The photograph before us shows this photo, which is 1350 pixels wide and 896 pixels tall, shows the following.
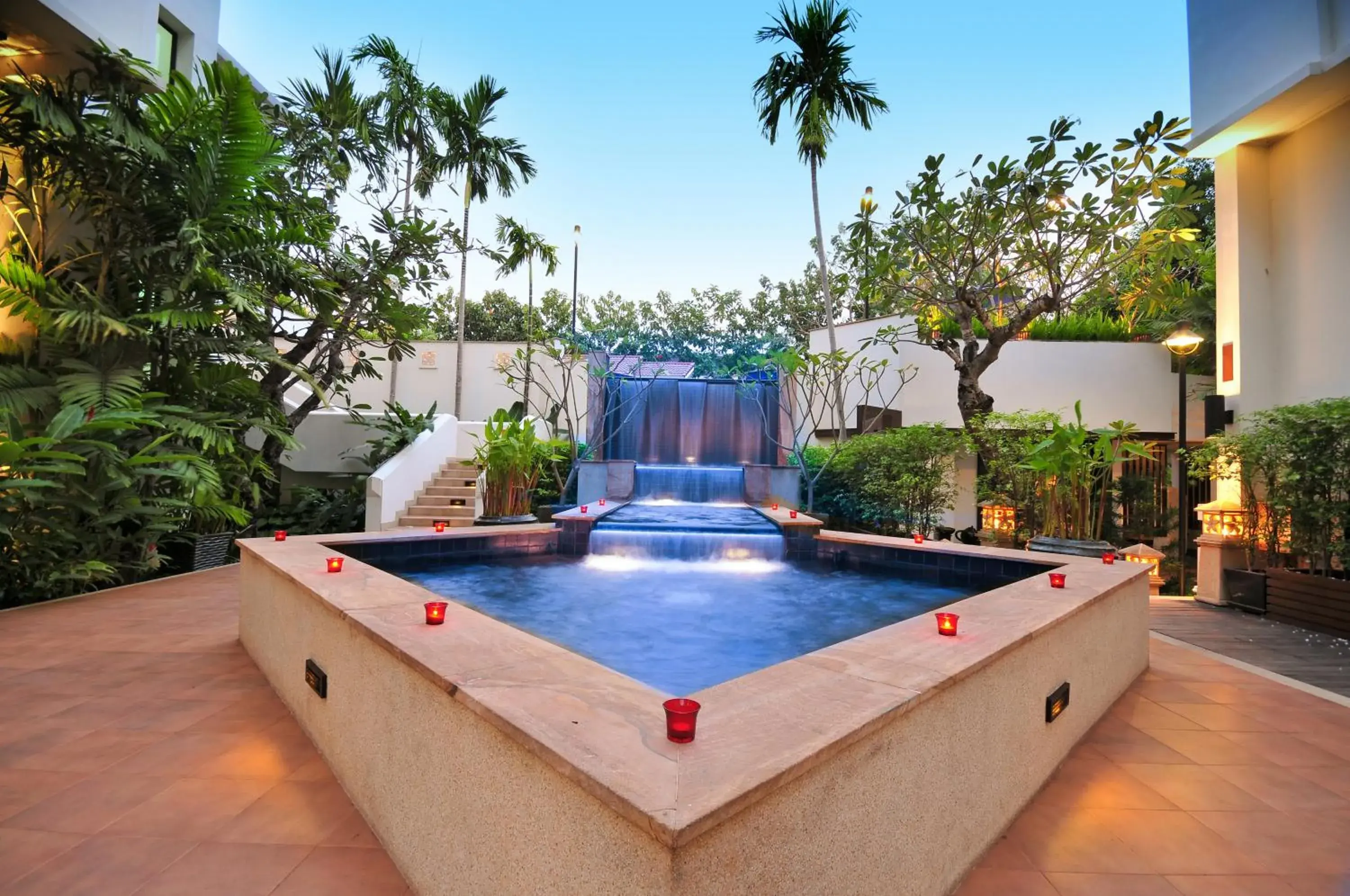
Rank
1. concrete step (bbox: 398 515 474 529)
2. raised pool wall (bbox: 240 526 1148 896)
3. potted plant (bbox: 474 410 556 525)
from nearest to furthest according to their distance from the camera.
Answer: raised pool wall (bbox: 240 526 1148 896), potted plant (bbox: 474 410 556 525), concrete step (bbox: 398 515 474 529)

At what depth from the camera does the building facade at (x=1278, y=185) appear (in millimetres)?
6363

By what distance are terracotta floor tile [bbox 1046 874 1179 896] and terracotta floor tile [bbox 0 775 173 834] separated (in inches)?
114

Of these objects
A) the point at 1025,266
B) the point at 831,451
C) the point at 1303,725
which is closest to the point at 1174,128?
the point at 1025,266

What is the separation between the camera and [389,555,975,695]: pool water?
138 inches

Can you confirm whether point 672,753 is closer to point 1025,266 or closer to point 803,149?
point 1025,266

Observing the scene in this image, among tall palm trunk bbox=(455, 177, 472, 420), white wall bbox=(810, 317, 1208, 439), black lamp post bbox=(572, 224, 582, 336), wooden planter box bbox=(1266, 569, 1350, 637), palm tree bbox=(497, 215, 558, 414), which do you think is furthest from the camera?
black lamp post bbox=(572, 224, 582, 336)

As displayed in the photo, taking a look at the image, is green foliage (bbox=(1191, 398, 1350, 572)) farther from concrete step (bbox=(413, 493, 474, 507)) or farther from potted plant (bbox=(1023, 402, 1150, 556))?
concrete step (bbox=(413, 493, 474, 507))

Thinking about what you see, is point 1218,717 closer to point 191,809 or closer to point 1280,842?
point 1280,842

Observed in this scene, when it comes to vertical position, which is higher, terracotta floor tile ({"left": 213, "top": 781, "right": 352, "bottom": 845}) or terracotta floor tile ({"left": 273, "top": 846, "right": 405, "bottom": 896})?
terracotta floor tile ({"left": 273, "top": 846, "right": 405, "bottom": 896})

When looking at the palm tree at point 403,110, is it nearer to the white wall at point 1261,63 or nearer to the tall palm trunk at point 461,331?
the tall palm trunk at point 461,331

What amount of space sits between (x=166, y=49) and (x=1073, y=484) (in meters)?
11.2

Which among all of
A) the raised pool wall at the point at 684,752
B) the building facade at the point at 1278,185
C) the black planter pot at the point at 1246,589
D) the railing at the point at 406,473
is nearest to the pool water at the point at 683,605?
the raised pool wall at the point at 684,752

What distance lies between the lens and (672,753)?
120 centimetres

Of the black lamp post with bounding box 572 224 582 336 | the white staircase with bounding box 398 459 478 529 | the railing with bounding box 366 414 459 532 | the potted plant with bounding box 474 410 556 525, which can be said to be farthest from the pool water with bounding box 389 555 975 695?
the black lamp post with bounding box 572 224 582 336
